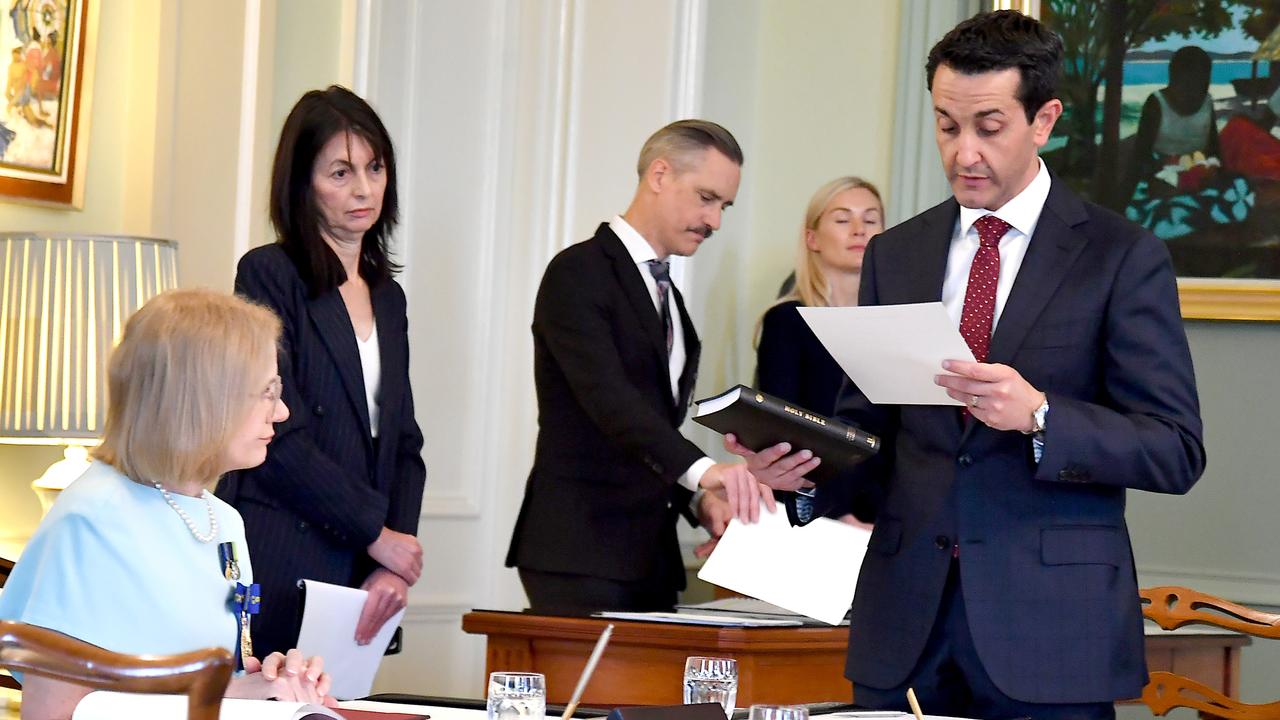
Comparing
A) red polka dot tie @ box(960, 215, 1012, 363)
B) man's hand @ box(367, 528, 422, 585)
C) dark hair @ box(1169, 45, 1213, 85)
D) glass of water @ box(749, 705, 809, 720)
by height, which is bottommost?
man's hand @ box(367, 528, 422, 585)

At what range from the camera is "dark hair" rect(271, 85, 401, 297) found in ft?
10.9

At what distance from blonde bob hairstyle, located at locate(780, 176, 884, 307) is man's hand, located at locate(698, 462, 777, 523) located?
1223mm

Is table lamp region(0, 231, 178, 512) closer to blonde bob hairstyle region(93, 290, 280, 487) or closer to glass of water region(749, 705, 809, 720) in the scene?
blonde bob hairstyle region(93, 290, 280, 487)

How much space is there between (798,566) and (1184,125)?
96.7 inches

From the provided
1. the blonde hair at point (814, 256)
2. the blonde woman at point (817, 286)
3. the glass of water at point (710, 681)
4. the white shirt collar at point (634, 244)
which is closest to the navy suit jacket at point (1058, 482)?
the glass of water at point (710, 681)

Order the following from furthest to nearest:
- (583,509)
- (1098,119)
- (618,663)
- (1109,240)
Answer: (1098,119) < (583,509) < (618,663) < (1109,240)

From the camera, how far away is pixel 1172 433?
2369mm

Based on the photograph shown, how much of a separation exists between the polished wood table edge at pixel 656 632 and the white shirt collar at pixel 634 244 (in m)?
1.07

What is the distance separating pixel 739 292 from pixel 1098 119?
1333 mm

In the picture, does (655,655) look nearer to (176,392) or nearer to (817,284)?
(176,392)

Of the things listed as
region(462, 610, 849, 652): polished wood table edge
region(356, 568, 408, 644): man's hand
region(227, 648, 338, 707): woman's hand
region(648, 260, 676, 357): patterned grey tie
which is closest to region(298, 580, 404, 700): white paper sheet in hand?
region(356, 568, 408, 644): man's hand

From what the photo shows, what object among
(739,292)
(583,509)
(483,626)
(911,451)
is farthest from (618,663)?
(739,292)

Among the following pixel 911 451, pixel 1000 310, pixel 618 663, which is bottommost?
pixel 618 663

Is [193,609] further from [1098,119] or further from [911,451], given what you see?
[1098,119]
